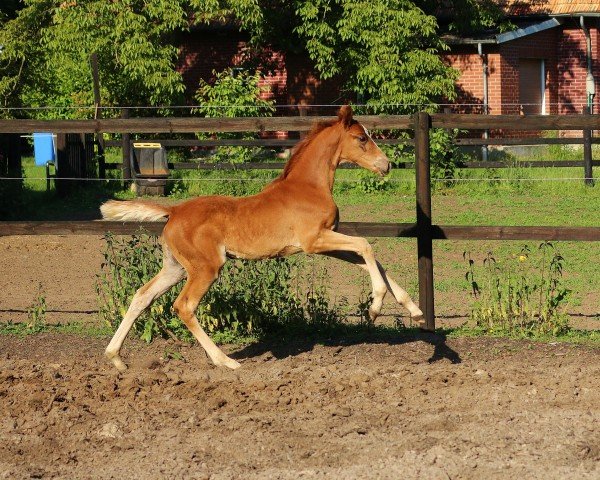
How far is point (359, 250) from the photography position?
8.17m

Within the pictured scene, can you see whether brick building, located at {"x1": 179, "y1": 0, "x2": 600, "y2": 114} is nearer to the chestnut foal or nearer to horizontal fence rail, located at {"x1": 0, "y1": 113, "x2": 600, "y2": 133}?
horizontal fence rail, located at {"x1": 0, "y1": 113, "x2": 600, "y2": 133}

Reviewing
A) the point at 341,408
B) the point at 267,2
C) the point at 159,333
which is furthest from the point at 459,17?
the point at 341,408

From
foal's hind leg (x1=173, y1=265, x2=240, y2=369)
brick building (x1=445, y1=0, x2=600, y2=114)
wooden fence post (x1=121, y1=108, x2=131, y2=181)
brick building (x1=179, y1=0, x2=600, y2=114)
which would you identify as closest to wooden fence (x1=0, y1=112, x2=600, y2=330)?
foal's hind leg (x1=173, y1=265, x2=240, y2=369)

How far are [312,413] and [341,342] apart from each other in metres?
2.22

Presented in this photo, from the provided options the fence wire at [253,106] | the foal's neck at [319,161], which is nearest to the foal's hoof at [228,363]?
the foal's neck at [319,161]

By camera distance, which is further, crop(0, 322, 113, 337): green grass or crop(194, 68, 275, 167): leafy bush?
crop(194, 68, 275, 167): leafy bush

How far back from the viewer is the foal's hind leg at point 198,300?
8352 millimetres

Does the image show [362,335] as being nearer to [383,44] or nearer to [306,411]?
[306,411]

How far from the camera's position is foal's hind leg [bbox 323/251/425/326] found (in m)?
8.20

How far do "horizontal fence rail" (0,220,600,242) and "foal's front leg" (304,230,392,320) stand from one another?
3.91 feet

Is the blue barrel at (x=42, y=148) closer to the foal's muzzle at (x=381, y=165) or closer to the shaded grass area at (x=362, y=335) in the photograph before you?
the shaded grass area at (x=362, y=335)

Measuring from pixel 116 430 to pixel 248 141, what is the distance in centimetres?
1612

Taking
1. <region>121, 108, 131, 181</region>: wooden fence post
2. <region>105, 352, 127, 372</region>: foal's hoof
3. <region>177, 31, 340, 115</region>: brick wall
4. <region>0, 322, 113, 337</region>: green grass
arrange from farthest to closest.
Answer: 1. <region>177, 31, 340, 115</region>: brick wall
2. <region>121, 108, 131, 181</region>: wooden fence post
3. <region>0, 322, 113, 337</region>: green grass
4. <region>105, 352, 127, 372</region>: foal's hoof

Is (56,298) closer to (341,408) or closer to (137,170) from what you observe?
(341,408)
